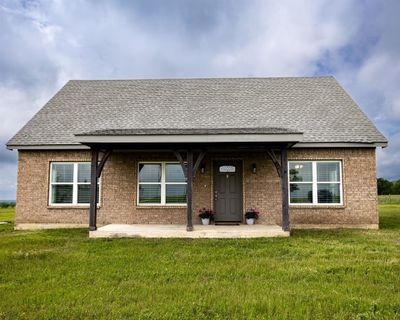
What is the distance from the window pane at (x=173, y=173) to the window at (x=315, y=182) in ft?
13.0

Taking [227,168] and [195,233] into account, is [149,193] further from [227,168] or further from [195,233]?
[195,233]

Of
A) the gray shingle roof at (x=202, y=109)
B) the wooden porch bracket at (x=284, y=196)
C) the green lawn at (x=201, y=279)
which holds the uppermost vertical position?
the gray shingle roof at (x=202, y=109)

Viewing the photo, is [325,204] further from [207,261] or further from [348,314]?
[348,314]

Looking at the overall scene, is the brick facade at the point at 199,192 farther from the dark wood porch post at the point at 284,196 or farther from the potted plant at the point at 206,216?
the dark wood porch post at the point at 284,196

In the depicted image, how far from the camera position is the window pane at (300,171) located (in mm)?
12305

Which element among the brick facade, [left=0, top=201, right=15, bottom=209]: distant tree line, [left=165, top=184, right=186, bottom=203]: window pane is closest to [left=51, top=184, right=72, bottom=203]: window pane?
the brick facade

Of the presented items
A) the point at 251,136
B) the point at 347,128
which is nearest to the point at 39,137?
the point at 251,136

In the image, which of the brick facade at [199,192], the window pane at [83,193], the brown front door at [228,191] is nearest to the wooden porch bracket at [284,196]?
the brick facade at [199,192]

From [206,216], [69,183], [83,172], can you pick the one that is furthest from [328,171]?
[69,183]

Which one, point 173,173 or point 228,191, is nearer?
point 228,191

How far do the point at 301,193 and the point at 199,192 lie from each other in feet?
11.9

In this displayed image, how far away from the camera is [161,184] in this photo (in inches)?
491

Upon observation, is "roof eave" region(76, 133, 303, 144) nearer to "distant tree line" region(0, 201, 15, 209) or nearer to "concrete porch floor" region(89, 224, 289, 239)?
"concrete porch floor" region(89, 224, 289, 239)

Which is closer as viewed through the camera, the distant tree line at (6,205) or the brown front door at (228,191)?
the brown front door at (228,191)
